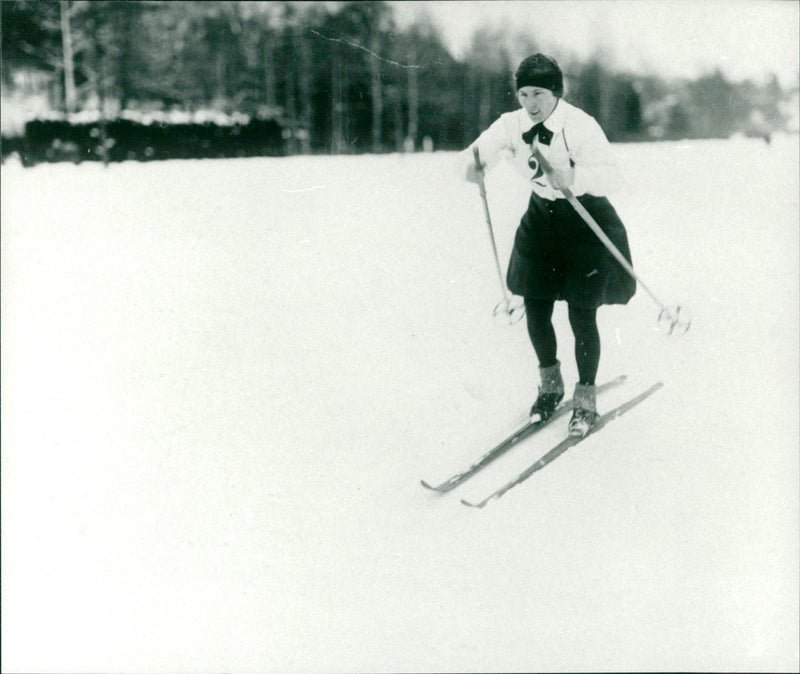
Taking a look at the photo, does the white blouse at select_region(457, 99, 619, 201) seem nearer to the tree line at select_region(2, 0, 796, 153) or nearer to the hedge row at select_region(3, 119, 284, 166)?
the tree line at select_region(2, 0, 796, 153)

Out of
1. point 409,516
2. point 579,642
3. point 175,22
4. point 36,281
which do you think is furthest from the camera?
point 175,22

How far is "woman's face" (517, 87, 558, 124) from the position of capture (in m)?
2.17

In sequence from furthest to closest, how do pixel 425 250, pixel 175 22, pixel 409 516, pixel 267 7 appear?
pixel 175 22 → pixel 267 7 → pixel 425 250 → pixel 409 516

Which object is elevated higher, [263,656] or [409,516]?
[409,516]

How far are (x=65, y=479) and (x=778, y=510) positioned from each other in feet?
7.80

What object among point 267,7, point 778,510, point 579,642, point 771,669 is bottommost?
point 771,669

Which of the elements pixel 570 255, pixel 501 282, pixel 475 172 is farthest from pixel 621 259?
pixel 475 172

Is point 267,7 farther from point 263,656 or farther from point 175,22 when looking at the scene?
point 263,656

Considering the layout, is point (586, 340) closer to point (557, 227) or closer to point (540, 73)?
point (557, 227)

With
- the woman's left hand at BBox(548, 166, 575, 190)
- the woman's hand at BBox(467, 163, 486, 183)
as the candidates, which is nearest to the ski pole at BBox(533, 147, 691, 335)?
the woman's left hand at BBox(548, 166, 575, 190)

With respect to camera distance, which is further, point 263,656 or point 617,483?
point 617,483

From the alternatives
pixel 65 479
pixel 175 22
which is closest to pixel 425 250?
pixel 65 479

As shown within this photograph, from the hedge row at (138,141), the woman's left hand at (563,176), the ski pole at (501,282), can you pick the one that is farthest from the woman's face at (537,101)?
the hedge row at (138,141)

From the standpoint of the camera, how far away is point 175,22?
14.2 ft
